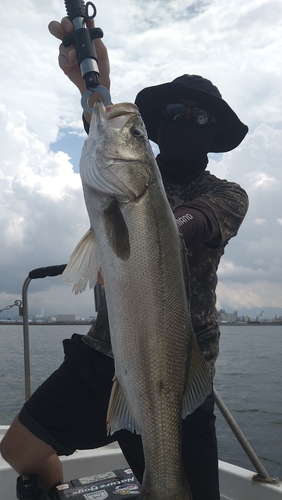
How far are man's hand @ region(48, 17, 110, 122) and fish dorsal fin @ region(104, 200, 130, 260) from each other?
993 mm

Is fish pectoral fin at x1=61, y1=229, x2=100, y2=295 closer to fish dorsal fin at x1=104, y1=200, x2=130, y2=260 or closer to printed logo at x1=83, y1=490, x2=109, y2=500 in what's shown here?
fish dorsal fin at x1=104, y1=200, x2=130, y2=260

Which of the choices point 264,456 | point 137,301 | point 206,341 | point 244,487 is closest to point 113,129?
point 137,301

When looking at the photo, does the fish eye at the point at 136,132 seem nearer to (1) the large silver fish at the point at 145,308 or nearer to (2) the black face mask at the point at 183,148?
(1) the large silver fish at the point at 145,308

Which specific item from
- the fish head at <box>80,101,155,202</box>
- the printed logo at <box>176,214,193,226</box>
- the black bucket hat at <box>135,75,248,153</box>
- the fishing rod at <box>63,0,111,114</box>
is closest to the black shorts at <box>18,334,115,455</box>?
the printed logo at <box>176,214,193,226</box>

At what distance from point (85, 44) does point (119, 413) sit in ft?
7.41

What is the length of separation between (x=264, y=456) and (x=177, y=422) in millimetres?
7867

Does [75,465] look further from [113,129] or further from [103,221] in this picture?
[113,129]

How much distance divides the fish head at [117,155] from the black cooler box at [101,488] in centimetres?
243

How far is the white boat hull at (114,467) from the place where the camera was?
3.79 m

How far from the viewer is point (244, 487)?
12.8 feet

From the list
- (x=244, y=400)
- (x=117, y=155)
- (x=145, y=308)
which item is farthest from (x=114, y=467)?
(x=244, y=400)

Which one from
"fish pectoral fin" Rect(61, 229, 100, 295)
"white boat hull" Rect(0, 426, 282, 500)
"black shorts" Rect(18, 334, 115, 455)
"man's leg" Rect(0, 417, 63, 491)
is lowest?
"white boat hull" Rect(0, 426, 282, 500)

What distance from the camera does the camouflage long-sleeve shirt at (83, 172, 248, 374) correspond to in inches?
103

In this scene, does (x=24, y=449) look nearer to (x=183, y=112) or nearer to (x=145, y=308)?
(x=145, y=308)
